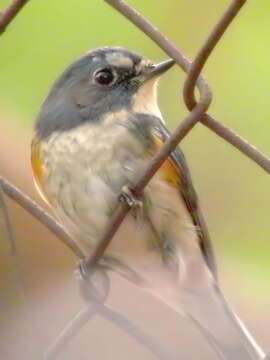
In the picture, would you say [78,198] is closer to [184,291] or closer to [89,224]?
[89,224]

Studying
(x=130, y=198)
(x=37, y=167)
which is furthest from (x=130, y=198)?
(x=37, y=167)

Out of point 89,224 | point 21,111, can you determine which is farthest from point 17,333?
point 21,111

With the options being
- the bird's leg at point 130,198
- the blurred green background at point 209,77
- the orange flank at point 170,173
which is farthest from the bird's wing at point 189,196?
the bird's leg at point 130,198

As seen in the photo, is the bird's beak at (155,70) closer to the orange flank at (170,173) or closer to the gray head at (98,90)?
the gray head at (98,90)

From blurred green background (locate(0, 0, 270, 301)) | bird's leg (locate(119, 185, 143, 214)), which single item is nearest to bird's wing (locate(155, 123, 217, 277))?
blurred green background (locate(0, 0, 270, 301))

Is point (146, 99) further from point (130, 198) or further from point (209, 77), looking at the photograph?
point (209, 77)

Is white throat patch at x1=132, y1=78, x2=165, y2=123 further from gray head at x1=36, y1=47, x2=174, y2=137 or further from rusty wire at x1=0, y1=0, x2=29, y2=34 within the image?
rusty wire at x1=0, y1=0, x2=29, y2=34
